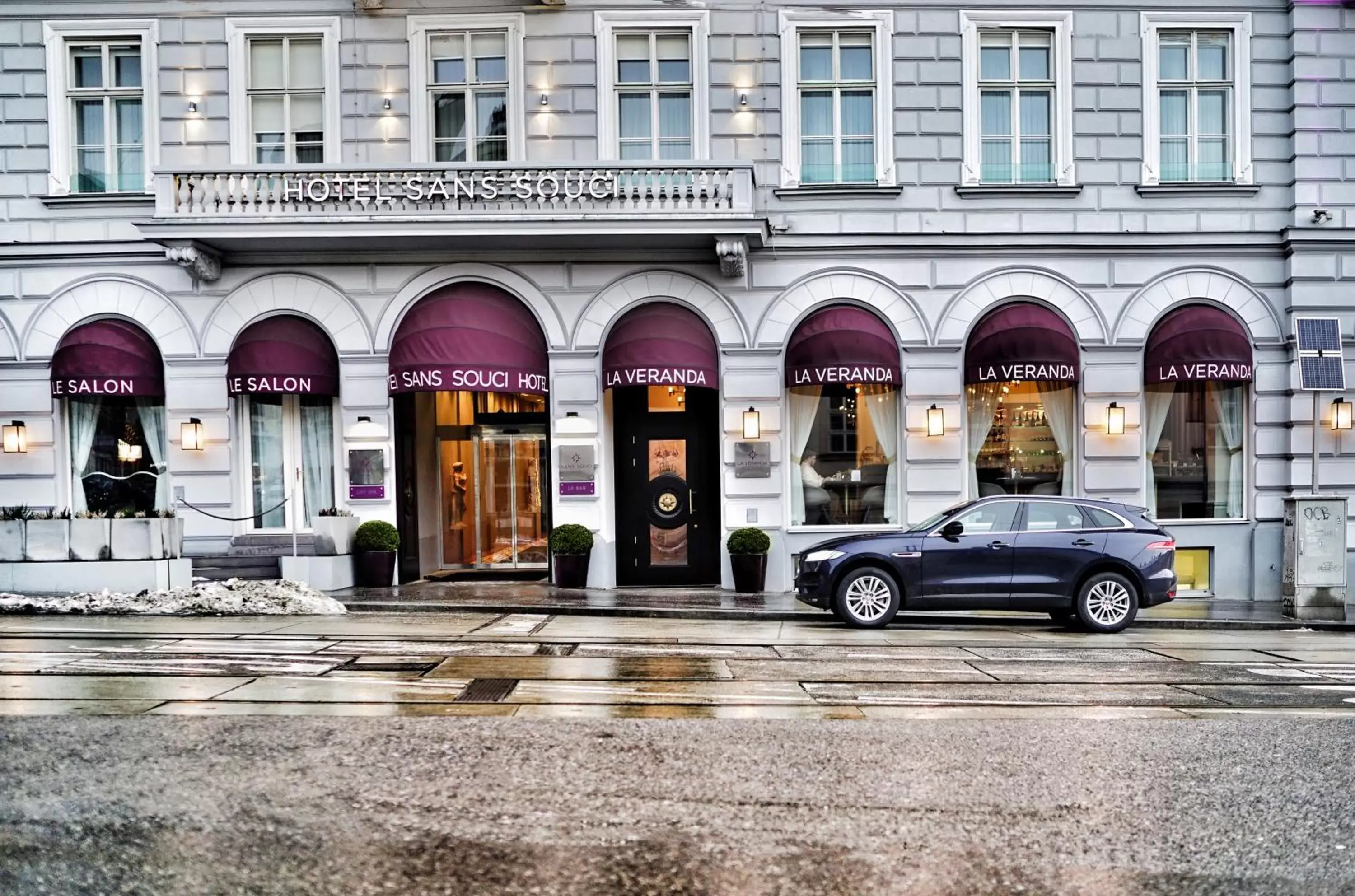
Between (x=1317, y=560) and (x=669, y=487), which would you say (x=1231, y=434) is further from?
(x=669, y=487)

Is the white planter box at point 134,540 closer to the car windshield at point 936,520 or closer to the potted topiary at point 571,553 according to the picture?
the potted topiary at point 571,553

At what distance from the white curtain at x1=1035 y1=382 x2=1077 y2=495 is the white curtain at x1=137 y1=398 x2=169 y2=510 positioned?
15096 mm

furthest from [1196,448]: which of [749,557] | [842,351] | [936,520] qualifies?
[749,557]

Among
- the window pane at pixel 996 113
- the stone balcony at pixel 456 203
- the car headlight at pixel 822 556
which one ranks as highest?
the window pane at pixel 996 113

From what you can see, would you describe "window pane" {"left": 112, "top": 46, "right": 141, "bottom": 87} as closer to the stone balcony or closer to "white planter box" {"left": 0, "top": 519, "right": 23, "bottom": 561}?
the stone balcony

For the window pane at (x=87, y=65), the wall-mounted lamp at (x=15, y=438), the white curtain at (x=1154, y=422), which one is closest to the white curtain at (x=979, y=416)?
the white curtain at (x=1154, y=422)

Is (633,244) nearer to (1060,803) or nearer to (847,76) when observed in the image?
(847,76)

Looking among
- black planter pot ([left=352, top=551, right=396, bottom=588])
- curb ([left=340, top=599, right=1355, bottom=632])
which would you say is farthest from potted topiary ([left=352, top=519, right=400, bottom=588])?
curb ([left=340, top=599, right=1355, bottom=632])

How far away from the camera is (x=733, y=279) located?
58.7 feet

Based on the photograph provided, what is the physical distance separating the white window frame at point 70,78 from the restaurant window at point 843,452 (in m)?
11.8

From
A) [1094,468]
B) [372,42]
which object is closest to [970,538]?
[1094,468]

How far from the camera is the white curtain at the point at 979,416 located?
18.2m

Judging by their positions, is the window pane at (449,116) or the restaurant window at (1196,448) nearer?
the window pane at (449,116)

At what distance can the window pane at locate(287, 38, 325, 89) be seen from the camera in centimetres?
1816
